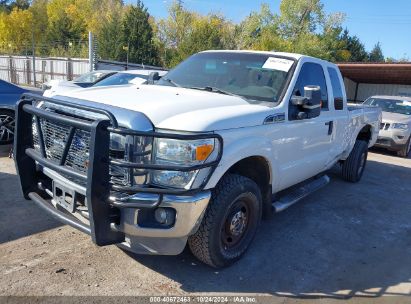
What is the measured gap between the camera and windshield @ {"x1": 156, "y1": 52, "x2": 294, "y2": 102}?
4215 millimetres

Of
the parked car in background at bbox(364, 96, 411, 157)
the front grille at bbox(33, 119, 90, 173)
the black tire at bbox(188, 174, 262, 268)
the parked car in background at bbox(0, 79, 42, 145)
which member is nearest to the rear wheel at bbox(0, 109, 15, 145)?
the parked car in background at bbox(0, 79, 42, 145)

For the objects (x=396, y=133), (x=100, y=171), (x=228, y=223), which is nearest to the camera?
(x=100, y=171)

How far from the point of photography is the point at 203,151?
3.00 m

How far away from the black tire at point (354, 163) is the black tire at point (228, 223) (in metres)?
3.67

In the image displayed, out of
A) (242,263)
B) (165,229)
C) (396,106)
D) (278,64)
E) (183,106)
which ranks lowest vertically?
(242,263)

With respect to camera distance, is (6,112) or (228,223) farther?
(6,112)

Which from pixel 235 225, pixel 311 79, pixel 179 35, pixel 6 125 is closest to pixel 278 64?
pixel 311 79

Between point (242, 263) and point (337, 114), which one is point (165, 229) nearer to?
point (242, 263)

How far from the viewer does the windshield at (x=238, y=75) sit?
421 cm

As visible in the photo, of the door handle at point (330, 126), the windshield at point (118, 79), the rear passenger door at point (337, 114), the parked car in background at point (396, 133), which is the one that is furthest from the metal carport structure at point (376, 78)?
the door handle at point (330, 126)

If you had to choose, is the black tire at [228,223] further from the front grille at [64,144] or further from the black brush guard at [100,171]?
the front grille at [64,144]

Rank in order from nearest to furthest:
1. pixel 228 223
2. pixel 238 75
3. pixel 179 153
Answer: pixel 179 153
pixel 228 223
pixel 238 75

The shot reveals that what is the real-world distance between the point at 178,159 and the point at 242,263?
56.9 inches

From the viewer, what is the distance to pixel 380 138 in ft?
36.1
